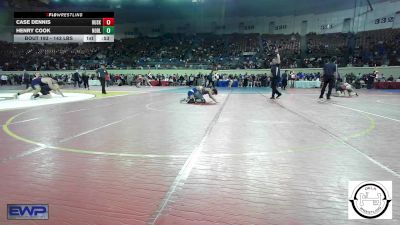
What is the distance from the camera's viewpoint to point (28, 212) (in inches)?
114

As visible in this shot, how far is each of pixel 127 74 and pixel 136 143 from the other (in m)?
33.7

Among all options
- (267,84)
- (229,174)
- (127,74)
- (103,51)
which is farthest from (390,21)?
(229,174)

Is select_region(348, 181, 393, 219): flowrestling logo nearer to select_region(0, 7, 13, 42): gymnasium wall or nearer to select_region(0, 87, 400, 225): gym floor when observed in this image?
select_region(0, 87, 400, 225): gym floor

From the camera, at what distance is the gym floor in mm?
2914

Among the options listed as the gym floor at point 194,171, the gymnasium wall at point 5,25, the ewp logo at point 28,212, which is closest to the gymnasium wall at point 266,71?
the gymnasium wall at point 5,25

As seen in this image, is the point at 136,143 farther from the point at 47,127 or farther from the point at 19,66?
the point at 19,66

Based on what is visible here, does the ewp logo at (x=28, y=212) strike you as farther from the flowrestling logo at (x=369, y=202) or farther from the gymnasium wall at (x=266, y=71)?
the gymnasium wall at (x=266, y=71)
